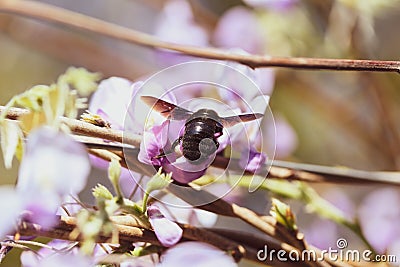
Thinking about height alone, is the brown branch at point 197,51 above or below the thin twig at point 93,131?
above

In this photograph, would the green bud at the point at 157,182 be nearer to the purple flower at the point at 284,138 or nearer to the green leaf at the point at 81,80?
the green leaf at the point at 81,80

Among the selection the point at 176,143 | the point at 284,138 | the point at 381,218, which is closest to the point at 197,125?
the point at 176,143

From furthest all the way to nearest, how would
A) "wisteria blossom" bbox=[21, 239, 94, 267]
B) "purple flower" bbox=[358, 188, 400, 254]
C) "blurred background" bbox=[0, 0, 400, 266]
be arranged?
"blurred background" bbox=[0, 0, 400, 266]
"purple flower" bbox=[358, 188, 400, 254]
"wisteria blossom" bbox=[21, 239, 94, 267]

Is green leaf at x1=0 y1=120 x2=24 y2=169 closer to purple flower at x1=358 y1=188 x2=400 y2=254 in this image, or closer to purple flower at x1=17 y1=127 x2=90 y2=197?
purple flower at x1=17 y1=127 x2=90 y2=197

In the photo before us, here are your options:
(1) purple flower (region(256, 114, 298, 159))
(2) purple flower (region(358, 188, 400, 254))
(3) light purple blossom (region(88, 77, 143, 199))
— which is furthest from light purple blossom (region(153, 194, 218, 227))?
(1) purple flower (region(256, 114, 298, 159))

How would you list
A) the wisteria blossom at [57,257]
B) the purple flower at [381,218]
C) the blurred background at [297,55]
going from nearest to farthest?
the wisteria blossom at [57,257] < the purple flower at [381,218] < the blurred background at [297,55]

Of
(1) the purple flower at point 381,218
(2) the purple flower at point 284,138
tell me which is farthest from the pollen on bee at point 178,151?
(2) the purple flower at point 284,138
